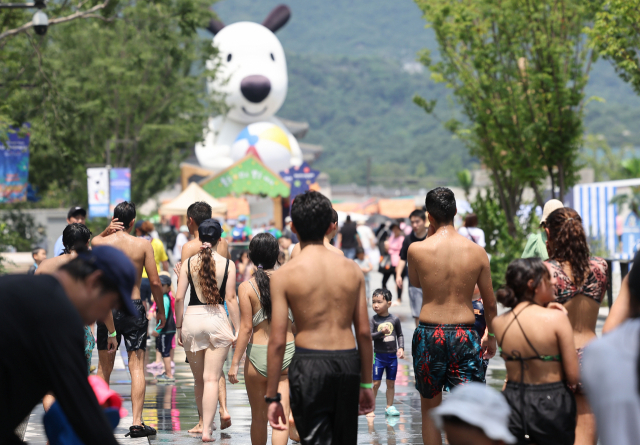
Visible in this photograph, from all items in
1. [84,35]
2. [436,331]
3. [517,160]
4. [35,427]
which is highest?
[84,35]

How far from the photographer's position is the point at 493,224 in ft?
57.1

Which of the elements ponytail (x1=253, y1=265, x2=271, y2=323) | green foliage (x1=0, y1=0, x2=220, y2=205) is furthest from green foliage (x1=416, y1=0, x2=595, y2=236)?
green foliage (x1=0, y1=0, x2=220, y2=205)

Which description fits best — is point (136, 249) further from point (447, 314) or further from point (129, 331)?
point (447, 314)

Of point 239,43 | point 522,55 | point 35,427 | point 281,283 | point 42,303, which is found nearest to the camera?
point 42,303

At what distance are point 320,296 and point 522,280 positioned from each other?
103 centimetres

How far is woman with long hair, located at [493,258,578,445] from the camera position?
4316 mm

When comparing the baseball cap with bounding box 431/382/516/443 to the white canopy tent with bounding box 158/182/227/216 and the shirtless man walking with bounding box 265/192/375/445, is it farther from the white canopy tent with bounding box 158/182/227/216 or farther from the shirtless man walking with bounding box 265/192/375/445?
the white canopy tent with bounding box 158/182/227/216

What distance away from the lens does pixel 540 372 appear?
436cm

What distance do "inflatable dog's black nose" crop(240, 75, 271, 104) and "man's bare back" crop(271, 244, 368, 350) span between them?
35.5m

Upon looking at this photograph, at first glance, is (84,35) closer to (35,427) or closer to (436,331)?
(35,427)

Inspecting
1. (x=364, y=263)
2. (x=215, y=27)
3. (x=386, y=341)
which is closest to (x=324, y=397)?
(x=386, y=341)

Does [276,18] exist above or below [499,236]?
above

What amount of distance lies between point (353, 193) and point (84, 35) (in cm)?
8683

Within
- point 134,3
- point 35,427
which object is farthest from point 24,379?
point 134,3
